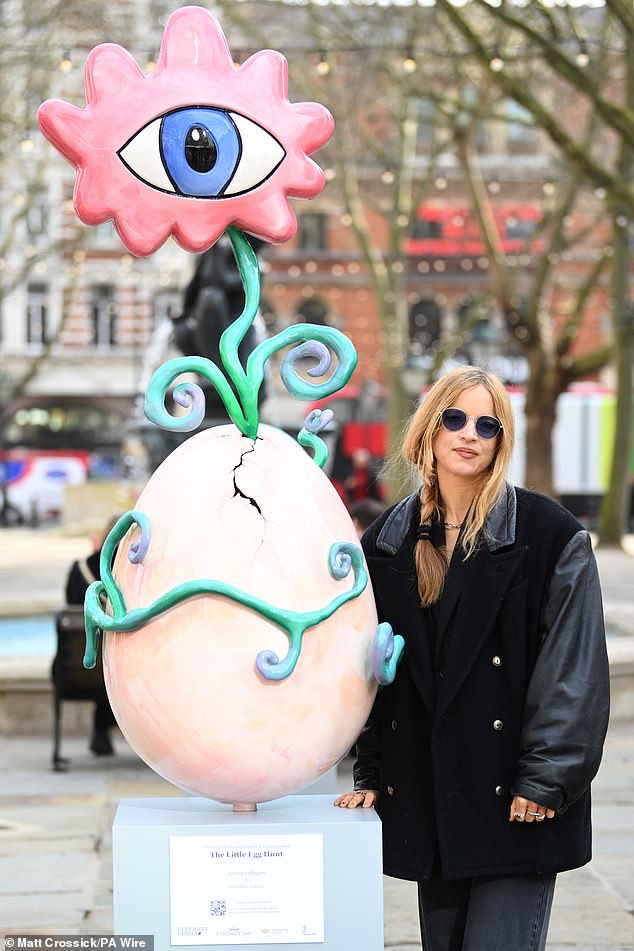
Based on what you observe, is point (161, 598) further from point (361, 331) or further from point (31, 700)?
point (361, 331)

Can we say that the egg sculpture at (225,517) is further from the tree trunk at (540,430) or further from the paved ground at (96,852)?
the tree trunk at (540,430)

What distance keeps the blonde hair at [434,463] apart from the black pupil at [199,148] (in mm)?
779

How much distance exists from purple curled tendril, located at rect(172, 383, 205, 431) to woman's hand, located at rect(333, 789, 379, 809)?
96 centimetres

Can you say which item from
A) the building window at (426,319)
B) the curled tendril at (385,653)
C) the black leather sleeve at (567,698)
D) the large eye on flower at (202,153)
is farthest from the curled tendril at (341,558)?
the building window at (426,319)

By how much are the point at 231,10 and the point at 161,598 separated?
20.8 m

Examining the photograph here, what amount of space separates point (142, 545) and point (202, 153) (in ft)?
3.19

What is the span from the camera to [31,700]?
9242mm

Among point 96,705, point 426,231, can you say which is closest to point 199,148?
point 96,705

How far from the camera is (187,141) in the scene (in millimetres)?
3699

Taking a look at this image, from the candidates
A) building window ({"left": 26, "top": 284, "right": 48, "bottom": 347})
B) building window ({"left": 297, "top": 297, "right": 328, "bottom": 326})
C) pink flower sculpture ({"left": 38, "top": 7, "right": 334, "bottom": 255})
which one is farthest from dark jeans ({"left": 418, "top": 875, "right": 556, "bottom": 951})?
building window ({"left": 26, "top": 284, "right": 48, "bottom": 347})

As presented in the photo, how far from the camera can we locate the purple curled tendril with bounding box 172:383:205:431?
363 centimetres

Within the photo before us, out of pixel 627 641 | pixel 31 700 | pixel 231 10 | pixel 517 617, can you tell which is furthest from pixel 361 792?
pixel 231 10

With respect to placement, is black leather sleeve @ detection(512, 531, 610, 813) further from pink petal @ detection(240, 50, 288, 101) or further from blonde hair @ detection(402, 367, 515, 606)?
pink petal @ detection(240, 50, 288, 101)

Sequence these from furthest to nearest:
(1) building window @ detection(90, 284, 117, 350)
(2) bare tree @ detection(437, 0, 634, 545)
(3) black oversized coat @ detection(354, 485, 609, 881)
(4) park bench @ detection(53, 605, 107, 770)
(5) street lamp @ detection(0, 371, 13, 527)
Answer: (1) building window @ detection(90, 284, 117, 350) < (5) street lamp @ detection(0, 371, 13, 527) < (2) bare tree @ detection(437, 0, 634, 545) < (4) park bench @ detection(53, 605, 107, 770) < (3) black oversized coat @ detection(354, 485, 609, 881)
